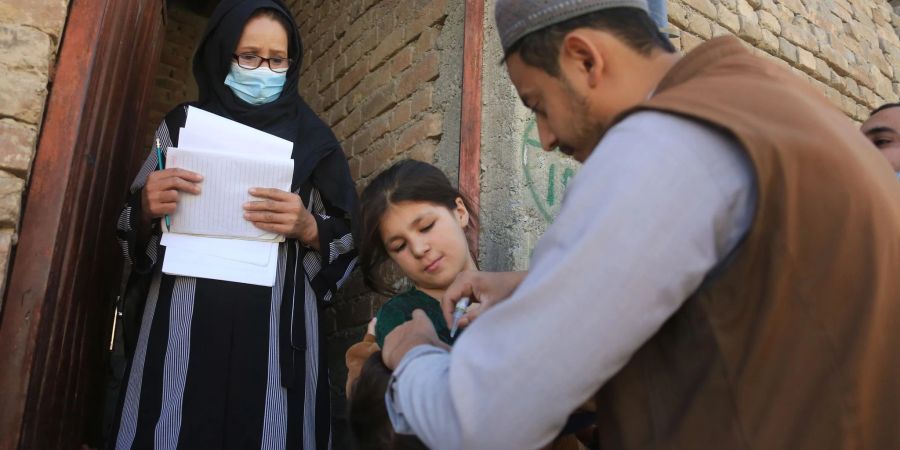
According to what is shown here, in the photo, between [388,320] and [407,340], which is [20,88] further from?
[407,340]

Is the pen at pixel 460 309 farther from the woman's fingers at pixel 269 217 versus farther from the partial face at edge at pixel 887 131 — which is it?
the partial face at edge at pixel 887 131

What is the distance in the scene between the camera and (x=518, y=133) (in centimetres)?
226

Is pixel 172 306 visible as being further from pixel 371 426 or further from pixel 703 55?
pixel 703 55

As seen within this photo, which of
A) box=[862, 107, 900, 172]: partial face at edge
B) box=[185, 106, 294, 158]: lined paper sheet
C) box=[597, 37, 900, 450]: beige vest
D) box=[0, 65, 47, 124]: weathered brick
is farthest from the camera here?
box=[862, 107, 900, 172]: partial face at edge

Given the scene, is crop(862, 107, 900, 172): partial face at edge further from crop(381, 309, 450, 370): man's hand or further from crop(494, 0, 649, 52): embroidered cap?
crop(381, 309, 450, 370): man's hand

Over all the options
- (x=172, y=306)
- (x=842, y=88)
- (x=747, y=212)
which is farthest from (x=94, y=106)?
(x=842, y=88)

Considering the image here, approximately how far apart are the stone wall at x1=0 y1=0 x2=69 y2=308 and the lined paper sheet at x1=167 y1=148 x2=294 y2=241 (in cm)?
35

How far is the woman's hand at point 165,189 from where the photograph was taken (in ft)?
6.40

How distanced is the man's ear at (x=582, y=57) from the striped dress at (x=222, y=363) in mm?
1286

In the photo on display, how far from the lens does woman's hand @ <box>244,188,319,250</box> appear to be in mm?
2027

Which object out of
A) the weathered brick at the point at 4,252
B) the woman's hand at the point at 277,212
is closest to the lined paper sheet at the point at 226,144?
the woman's hand at the point at 277,212

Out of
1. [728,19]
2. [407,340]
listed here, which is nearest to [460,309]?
[407,340]

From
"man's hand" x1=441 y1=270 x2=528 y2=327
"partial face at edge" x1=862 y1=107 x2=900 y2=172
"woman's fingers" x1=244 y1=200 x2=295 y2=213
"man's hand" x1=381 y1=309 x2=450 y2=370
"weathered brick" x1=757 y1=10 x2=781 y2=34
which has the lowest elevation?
"man's hand" x1=381 y1=309 x2=450 y2=370

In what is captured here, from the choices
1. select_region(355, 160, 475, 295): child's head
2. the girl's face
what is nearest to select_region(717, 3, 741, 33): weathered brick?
select_region(355, 160, 475, 295): child's head
